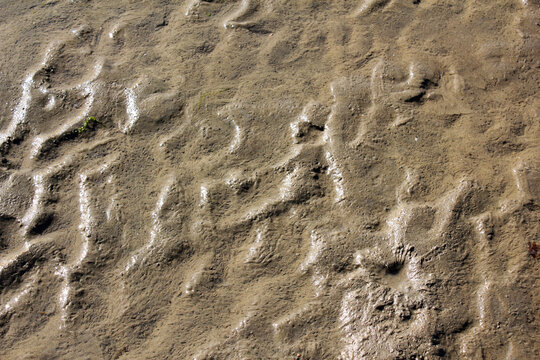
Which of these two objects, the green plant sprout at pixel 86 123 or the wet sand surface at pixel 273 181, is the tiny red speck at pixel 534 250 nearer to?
the wet sand surface at pixel 273 181

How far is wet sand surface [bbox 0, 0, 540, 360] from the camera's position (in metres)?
1.94

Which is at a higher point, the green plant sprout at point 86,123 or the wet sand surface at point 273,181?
the green plant sprout at point 86,123

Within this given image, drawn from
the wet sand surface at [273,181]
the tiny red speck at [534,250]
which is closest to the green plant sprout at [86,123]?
the wet sand surface at [273,181]

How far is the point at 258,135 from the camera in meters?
2.51

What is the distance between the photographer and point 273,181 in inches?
91.9

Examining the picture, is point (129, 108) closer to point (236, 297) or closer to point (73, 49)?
point (73, 49)

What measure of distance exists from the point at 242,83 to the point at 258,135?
420 mm

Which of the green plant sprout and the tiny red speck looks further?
the green plant sprout

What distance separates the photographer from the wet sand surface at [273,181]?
6.37 feet

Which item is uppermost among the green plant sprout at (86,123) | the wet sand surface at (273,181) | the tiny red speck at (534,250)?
the green plant sprout at (86,123)

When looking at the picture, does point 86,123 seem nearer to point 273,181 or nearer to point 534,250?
point 273,181

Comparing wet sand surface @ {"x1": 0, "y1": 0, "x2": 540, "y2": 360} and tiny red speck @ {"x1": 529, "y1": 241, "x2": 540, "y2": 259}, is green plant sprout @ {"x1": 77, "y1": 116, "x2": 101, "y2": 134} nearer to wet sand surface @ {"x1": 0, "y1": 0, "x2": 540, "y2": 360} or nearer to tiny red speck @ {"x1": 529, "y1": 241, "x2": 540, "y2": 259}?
wet sand surface @ {"x1": 0, "y1": 0, "x2": 540, "y2": 360}

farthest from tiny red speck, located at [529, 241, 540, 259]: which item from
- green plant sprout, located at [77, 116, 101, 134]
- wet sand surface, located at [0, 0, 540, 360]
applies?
green plant sprout, located at [77, 116, 101, 134]

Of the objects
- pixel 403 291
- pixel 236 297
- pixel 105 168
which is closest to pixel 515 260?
pixel 403 291
